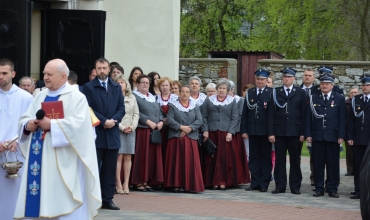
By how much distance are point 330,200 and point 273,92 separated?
2.19 m

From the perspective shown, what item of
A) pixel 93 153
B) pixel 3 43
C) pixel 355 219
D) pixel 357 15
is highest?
pixel 357 15

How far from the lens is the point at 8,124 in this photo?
9234 millimetres

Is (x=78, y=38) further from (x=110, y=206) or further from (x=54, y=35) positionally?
(x=110, y=206)

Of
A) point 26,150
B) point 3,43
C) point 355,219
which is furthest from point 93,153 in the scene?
point 3,43

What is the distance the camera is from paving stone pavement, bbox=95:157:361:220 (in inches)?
451

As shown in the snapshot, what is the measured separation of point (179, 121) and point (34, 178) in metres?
6.17

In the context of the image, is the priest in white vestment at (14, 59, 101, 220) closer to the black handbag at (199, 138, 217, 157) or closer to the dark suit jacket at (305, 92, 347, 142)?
the black handbag at (199, 138, 217, 157)

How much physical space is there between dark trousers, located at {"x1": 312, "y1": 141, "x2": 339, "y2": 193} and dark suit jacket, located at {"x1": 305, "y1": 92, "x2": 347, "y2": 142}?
169 millimetres

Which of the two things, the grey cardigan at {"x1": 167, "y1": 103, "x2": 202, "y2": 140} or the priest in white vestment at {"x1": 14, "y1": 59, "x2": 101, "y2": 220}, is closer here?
the priest in white vestment at {"x1": 14, "y1": 59, "x2": 101, "y2": 220}

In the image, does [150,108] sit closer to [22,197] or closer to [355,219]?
[355,219]

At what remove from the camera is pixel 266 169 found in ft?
48.4

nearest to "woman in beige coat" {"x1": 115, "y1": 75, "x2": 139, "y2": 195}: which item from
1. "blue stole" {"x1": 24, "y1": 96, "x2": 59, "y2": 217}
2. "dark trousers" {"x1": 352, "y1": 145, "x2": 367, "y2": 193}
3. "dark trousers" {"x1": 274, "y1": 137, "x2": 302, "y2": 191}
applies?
"dark trousers" {"x1": 274, "y1": 137, "x2": 302, "y2": 191}

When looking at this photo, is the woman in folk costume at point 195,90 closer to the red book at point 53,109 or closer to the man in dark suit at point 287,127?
the man in dark suit at point 287,127

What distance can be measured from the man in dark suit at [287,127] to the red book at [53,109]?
680cm
